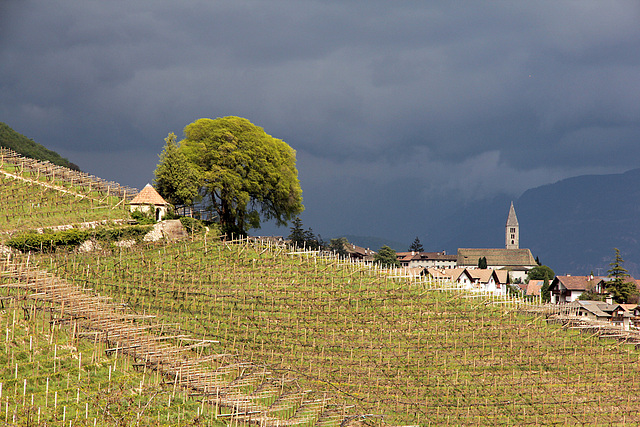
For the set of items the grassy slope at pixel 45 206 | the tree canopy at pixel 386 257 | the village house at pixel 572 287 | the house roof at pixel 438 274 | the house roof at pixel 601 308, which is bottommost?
the house roof at pixel 601 308

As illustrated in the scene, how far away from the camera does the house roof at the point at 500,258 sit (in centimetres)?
15338

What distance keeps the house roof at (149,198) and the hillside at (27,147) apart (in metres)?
47.4

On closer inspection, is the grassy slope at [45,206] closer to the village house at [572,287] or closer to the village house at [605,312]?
the village house at [605,312]

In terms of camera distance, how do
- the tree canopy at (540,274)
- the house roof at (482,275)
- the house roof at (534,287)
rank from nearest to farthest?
the house roof at (482,275)
the house roof at (534,287)
the tree canopy at (540,274)

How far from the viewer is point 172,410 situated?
23.9 metres

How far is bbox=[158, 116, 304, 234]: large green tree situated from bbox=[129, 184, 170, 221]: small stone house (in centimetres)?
386

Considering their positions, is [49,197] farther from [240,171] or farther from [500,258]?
[500,258]

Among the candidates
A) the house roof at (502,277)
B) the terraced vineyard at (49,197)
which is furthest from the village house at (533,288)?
the terraced vineyard at (49,197)

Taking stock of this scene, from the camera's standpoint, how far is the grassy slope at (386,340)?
31.8 meters

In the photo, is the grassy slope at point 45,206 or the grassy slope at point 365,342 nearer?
the grassy slope at point 365,342

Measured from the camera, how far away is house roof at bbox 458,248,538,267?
153375 mm

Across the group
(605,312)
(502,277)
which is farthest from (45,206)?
(502,277)

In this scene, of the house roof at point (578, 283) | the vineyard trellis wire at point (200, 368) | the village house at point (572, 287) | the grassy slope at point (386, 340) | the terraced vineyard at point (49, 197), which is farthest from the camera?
the house roof at point (578, 283)

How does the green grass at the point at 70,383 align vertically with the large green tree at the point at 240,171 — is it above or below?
below
